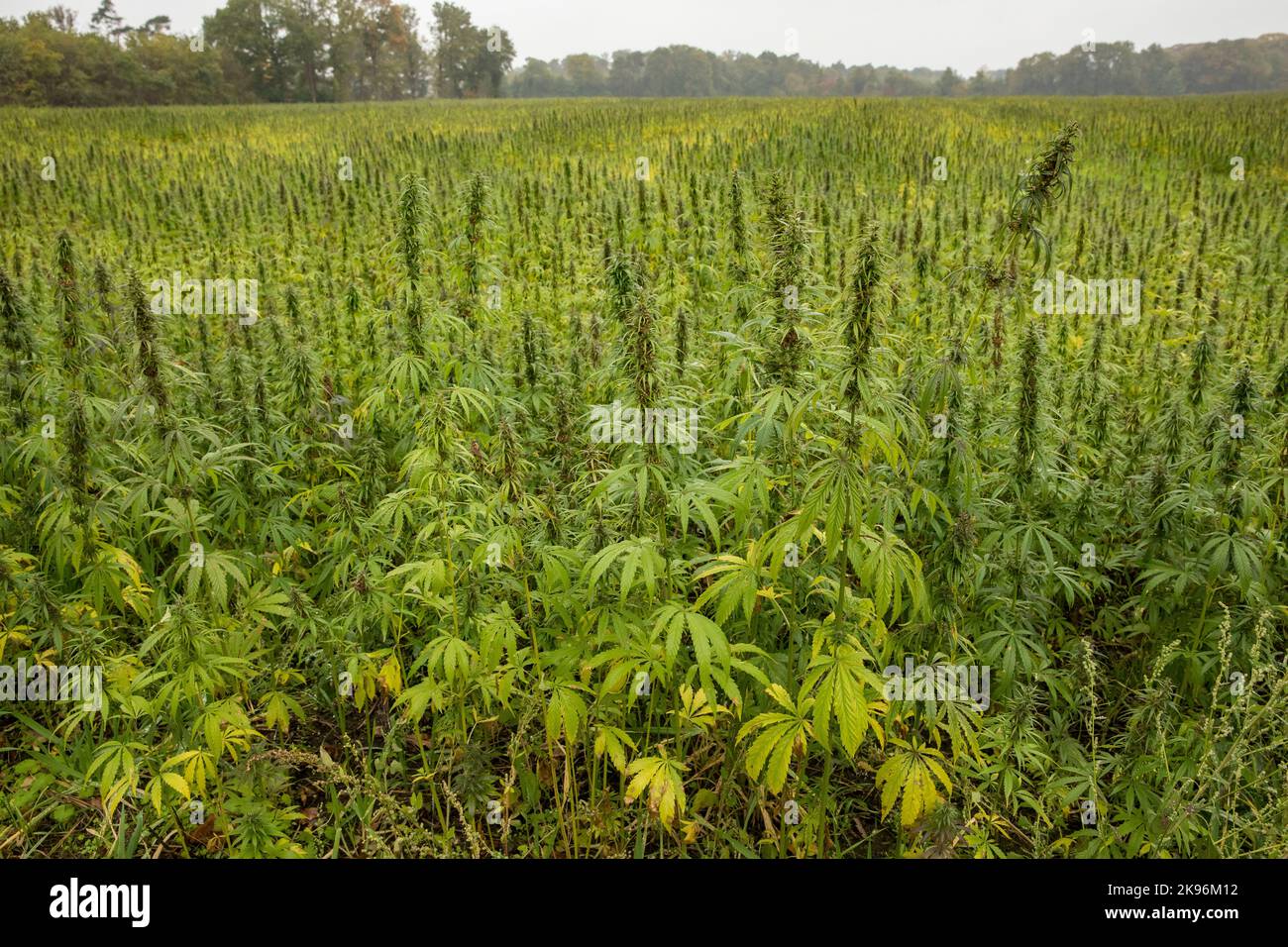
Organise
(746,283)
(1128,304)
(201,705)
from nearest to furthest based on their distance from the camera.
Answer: (201,705)
(746,283)
(1128,304)

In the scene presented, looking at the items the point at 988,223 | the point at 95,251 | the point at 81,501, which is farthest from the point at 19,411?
the point at 988,223

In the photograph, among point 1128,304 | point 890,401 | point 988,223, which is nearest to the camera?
point 890,401

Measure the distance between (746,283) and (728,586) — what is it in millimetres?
2508

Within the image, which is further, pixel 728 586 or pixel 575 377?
pixel 575 377

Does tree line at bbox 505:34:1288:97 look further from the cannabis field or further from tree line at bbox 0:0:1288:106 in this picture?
the cannabis field

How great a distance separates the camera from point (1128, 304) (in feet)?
29.7

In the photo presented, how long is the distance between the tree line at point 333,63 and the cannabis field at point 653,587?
22675mm

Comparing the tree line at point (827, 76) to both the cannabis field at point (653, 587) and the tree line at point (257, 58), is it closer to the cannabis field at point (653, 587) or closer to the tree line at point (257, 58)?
the tree line at point (257, 58)

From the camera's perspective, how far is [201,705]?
3303 mm

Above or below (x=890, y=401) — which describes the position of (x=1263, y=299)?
above

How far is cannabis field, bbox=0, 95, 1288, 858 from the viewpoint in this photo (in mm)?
2957

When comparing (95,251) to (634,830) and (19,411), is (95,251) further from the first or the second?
(634,830)

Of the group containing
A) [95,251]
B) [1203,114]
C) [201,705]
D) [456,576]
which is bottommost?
[201,705]

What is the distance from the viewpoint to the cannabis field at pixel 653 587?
296 centimetres
